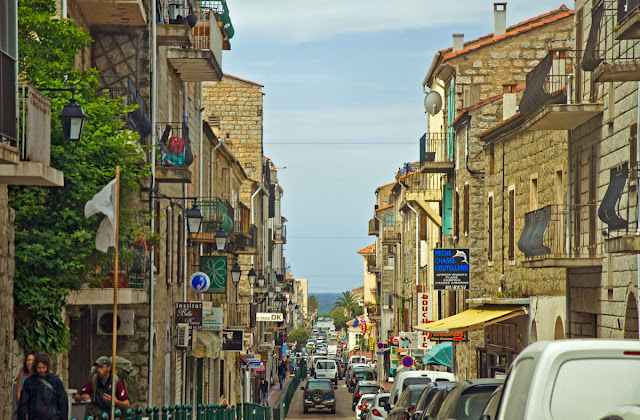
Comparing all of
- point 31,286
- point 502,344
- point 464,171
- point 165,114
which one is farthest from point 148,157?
point 464,171

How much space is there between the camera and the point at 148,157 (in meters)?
22.7

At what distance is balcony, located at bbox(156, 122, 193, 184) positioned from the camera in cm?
2374

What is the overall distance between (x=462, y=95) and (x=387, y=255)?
37584mm

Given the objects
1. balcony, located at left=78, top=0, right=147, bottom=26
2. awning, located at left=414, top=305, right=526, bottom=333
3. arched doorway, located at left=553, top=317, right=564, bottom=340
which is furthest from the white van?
balcony, located at left=78, top=0, right=147, bottom=26

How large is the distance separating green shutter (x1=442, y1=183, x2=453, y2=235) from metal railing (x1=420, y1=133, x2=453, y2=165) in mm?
1046

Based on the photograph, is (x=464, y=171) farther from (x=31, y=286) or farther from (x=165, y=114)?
(x=31, y=286)

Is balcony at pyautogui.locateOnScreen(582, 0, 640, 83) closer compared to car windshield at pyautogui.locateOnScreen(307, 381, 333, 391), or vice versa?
balcony at pyautogui.locateOnScreen(582, 0, 640, 83)

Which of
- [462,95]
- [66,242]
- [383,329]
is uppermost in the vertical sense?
[462,95]

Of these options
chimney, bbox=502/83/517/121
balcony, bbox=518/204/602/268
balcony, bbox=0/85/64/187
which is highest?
chimney, bbox=502/83/517/121

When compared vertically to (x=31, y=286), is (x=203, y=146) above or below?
above

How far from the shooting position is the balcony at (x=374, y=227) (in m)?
80.6

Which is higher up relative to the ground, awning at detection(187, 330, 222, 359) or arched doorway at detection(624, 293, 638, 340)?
arched doorway at detection(624, 293, 638, 340)

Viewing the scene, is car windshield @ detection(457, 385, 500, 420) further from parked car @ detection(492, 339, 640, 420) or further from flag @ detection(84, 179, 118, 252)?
parked car @ detection(492, 339, 640, 420)

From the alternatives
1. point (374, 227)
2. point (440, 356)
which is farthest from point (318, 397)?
point (374, 227)
